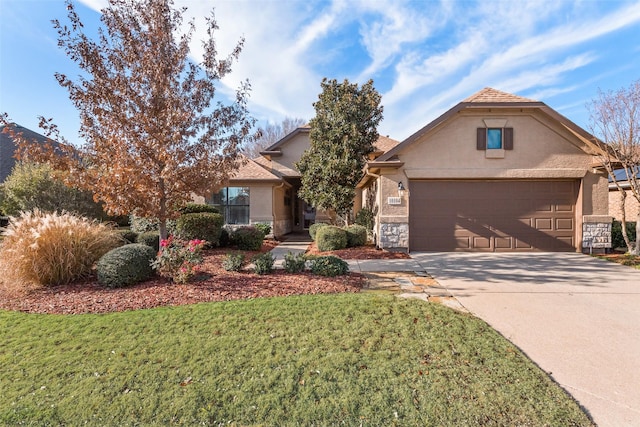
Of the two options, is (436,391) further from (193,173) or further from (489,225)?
(489,225)

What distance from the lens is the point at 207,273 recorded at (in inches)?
263

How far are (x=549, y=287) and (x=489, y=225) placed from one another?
463 cm

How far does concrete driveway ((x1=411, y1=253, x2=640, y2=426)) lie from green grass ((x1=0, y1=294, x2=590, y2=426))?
1.02 ft

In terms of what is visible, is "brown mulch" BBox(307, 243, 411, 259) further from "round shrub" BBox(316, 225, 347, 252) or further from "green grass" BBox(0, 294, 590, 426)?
"green grass" BBox(0, 294, 590, 426)

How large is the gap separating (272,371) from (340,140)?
36.5 feet

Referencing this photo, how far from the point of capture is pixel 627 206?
13422 mm

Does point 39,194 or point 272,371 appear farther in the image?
point 39,194

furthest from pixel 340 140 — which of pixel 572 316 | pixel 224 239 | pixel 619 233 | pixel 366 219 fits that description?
pixel 619 233

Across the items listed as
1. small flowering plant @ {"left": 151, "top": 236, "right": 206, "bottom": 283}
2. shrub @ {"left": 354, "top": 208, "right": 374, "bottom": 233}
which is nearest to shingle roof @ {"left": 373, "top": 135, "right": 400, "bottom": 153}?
shrub @ {"left": 354, "top": 208, "right": 374, "bottom": 233}

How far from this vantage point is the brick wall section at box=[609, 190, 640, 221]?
12961 millimetres

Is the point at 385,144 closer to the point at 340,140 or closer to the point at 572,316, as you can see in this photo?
the point at 340,140

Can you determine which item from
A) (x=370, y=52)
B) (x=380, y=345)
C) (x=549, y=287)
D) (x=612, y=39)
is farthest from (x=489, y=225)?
(x=380, y=345)

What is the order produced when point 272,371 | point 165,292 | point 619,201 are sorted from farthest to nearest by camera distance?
point 619,201
point 165,292
point 272,371

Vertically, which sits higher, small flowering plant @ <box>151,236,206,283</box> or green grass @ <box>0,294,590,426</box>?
small flowering plant @ <box>151,236,206,283</box>
